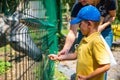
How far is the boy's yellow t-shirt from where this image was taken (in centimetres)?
276

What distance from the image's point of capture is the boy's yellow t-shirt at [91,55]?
276 cm

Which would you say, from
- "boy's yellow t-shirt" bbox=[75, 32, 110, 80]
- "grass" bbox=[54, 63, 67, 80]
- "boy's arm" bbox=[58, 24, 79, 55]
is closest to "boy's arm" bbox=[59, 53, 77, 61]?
"boy's yellow t-shirt" bbox=[75, 32, 110, 80]

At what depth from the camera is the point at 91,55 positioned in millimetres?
2855

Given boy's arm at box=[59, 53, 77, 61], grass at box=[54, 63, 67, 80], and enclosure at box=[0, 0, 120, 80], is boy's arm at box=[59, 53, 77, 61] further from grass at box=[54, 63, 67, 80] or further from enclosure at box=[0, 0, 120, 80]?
grass at box=[54, 63, 67, 80]

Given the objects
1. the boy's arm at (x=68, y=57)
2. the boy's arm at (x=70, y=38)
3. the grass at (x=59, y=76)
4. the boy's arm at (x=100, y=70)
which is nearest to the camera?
the boy's arm at (x=100, y=70)

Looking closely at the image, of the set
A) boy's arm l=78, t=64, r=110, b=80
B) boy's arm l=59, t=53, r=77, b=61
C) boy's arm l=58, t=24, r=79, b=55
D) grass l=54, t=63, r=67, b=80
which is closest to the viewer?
boy's arm l=78, t=64, r=110, b=80

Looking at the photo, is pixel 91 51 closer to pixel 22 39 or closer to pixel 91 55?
pixel 91 55

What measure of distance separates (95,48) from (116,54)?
Answer: 650 cm

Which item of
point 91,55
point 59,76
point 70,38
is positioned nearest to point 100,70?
point 91,55

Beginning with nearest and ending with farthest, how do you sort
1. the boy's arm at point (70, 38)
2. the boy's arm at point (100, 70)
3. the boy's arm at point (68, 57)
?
1. the boy's arm at point (100, 70)
2. the boy's arm at point (68, 57)
3. the boy's arm at point (70, 38)

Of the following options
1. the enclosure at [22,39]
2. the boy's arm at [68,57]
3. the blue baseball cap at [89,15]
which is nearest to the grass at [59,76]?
the enclosure at [22,39]

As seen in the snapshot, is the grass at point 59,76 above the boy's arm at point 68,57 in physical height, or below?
below

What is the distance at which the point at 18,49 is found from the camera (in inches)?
138

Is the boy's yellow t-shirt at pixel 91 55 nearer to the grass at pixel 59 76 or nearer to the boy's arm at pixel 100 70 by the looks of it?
the boy's arm at pixel 100 70
